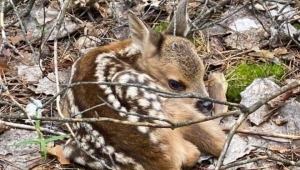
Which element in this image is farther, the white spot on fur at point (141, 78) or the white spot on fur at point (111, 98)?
the white spot on fur at point (141, 78)

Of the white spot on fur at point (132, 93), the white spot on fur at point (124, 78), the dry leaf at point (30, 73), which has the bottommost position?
the dry leaf at point (30, 73)

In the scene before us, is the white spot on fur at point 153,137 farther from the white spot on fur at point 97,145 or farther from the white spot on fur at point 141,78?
the white spot on fur at point 141,78

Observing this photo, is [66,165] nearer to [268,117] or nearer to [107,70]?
[107,70]

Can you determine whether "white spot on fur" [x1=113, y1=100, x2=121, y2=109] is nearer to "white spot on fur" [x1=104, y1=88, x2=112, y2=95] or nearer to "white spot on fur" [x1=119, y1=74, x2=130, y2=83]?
"white spot on fur" [x1=104, y1=88, x2=112, y2=95]

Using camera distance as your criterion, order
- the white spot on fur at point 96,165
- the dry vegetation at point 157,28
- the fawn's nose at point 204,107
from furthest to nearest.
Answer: the fawn's nose at point 204,107 → the dry vegetation at point 157,28 → the white spot on fur at point 96,165

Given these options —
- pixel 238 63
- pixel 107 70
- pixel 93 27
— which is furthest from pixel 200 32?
pixel 107 70

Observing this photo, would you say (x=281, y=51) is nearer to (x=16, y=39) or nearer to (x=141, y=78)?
(x=141, y=78)

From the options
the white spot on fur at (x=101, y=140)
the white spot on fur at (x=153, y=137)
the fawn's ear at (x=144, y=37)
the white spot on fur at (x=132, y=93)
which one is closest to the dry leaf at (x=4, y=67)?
Result: the fawn's ear at (x=144, y=37)
